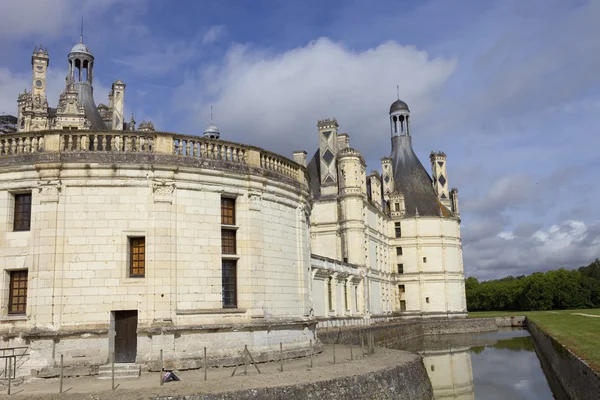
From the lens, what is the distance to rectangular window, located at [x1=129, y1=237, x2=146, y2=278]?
17.2 metres

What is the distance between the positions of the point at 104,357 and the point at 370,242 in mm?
38256

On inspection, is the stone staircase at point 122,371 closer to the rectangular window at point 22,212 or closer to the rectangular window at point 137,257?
the rectangular window at point 137,257

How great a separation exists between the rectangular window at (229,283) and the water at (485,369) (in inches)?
425

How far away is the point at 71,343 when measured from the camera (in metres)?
16.0

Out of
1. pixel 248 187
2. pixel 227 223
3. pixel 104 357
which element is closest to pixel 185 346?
pixel 104 357

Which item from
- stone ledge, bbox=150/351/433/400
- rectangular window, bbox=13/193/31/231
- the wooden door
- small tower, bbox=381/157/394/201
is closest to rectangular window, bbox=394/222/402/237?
small tower, bbox=381/157/394/201

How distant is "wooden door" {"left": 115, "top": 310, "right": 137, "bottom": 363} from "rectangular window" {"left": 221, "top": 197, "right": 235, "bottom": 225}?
4326 millimetres

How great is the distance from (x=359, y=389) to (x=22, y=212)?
37.0 feet

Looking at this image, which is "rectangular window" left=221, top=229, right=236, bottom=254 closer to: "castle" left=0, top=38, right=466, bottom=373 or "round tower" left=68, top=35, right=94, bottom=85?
"castle" left=0, top=38, right=466, bottom=373

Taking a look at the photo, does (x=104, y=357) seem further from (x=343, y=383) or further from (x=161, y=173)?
(x=343, y=383)

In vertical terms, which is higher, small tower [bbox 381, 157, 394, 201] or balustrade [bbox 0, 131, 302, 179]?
small tower [bbox 381, 157, 394, 201]

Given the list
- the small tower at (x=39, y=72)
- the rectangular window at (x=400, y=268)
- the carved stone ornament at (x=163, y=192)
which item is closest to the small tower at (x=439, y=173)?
the rectangular window at (x=400, y=268)

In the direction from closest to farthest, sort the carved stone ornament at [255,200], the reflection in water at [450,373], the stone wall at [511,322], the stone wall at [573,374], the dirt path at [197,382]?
the dirt path at [197,382], the stone wall at [573,374], the carved stone ornament at [255,200], the reflection in water at [450,373], the stone wall at [511,322]

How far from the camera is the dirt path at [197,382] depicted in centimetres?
1226
